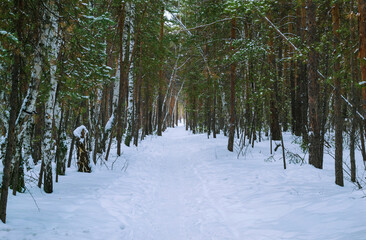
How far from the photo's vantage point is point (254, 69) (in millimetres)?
11906

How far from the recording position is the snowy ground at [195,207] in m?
4.12

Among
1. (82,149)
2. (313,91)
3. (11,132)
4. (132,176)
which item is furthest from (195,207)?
(313,91)

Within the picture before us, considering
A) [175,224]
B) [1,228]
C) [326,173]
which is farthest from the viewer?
[326,173]

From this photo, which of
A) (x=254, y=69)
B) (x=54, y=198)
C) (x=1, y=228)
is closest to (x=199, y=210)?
(x=54, y=198)

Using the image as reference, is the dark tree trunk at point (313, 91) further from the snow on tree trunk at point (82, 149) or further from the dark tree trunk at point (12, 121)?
the dark tree trunk at point (12, 121)

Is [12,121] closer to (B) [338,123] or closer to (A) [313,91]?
(B) [338,123]

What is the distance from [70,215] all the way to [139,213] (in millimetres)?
1379

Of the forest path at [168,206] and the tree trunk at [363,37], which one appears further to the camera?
the forest path at [168,206]

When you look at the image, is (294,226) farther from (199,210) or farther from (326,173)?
(326,173)

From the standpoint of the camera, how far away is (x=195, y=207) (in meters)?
5.79

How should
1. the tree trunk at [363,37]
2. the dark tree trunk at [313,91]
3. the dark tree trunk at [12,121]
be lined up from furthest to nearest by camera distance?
the dark tree trunk at [313,91] < the tree trunk at [363,37] < the dark tree trunk at [12,121]

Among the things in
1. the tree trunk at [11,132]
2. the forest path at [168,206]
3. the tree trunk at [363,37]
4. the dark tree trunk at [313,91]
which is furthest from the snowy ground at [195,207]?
the tree trunk at [363,37]

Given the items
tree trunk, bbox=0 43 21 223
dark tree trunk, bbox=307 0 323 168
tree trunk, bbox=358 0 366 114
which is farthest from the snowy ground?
tree trunk, bbox=358 0 366 114

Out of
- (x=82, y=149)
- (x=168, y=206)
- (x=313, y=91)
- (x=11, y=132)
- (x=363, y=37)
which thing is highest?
(x=363, y=37)
